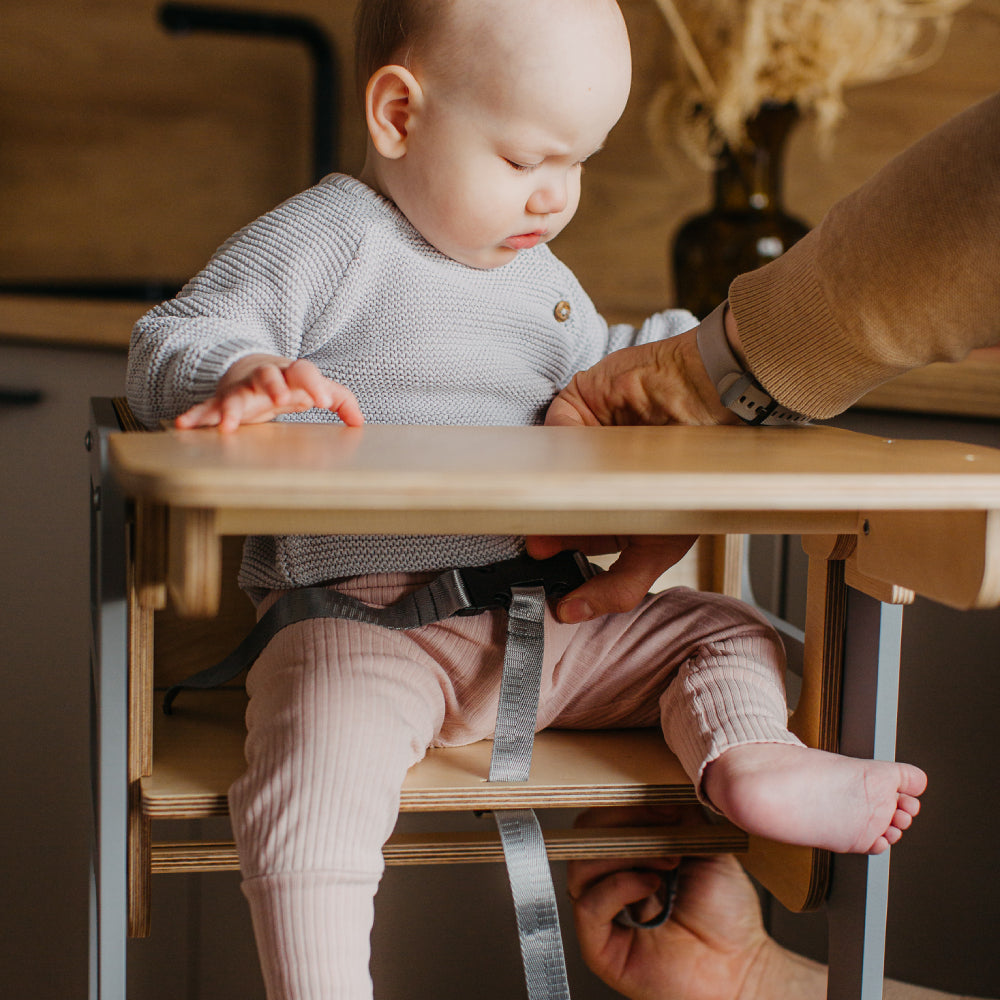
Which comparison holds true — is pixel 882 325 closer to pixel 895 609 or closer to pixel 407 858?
pixel 895 609

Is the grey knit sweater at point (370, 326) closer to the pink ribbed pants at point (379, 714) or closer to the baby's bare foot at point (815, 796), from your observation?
the pink ribbed pants at point (379, 714)

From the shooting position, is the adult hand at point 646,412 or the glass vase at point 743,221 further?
the glass vase at point 743,221

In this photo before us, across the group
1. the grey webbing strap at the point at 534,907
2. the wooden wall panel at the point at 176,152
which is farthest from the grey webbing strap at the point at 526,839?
the wooden wall panel at the point at 176,152

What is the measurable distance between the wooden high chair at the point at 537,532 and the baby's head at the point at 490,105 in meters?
0.20

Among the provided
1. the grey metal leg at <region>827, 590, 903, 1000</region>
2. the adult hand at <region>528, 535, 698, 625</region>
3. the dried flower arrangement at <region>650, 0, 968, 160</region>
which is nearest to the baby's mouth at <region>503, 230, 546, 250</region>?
the adult hand at <region>528, 535, 698, 625</region>

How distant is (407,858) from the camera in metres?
0.78

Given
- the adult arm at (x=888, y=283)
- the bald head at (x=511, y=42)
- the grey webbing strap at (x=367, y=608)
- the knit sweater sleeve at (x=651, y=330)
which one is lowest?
the grey webbing strap at (x=367, y=608)

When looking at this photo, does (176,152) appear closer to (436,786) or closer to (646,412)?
(646,412)

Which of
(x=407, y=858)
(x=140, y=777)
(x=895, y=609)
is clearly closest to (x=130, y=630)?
(x=140, y=777)

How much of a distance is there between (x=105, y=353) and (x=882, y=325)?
1.13 meters

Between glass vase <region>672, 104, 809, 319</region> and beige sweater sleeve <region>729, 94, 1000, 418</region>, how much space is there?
0.69 metres

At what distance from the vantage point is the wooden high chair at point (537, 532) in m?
0.49

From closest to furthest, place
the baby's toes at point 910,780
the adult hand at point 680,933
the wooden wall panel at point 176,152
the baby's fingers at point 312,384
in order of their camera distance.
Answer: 1. the baby's fingers at point 312,384
2. the baby's toes at point 910,780
3. the adult hand at point 680,933
4. the wooden wall panel at point 176,152

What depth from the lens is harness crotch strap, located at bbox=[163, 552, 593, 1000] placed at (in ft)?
2.42
